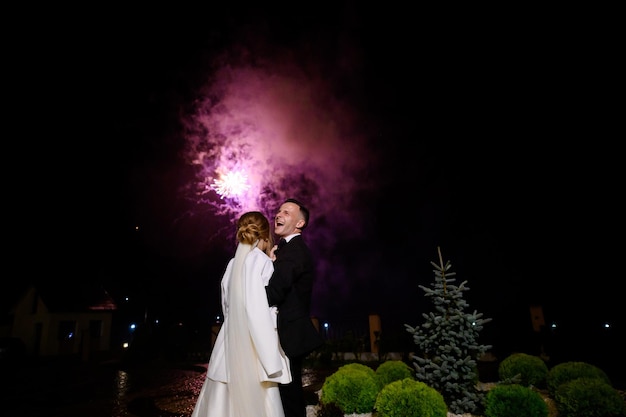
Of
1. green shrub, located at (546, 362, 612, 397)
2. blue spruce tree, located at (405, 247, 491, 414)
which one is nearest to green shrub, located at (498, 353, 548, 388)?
green shrub, located at (546, 362, 612, 397)

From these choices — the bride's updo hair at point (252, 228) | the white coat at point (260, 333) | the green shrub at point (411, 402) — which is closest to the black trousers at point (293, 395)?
the white coat at point (260, 333)

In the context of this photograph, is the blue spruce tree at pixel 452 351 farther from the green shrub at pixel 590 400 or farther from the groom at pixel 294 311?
the groom at pixel 294 311

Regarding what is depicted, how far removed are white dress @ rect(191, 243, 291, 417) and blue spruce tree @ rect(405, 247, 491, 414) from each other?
2.95 m

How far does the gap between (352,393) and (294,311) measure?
2848 mm

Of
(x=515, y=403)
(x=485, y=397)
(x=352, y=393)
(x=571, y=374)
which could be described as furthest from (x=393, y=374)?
(x=571, y=374)

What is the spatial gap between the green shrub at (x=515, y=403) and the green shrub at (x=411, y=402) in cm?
75

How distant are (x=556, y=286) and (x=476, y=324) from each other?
17.0 m

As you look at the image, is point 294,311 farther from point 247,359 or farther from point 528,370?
point 528,370

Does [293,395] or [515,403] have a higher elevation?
[293,395]

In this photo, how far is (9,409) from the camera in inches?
291

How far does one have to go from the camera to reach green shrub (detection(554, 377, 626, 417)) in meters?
4.32

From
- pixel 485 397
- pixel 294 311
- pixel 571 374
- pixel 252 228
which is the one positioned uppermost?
pixel 252 228

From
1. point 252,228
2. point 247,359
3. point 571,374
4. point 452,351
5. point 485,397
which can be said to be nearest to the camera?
point 247,359

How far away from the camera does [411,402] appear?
4.20 meters
